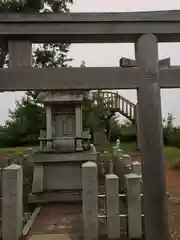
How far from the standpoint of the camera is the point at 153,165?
3.67m

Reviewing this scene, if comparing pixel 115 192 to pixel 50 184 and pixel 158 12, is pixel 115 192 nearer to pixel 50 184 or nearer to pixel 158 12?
pixel 158 12

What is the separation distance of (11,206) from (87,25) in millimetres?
3354

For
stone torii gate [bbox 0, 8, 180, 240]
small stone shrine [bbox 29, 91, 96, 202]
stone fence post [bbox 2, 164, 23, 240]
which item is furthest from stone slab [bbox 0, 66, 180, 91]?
small stone shrine [bbox 29, 91, 96, 202]

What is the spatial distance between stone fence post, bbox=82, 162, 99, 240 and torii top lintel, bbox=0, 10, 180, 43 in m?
2.61

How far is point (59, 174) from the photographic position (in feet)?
29.7

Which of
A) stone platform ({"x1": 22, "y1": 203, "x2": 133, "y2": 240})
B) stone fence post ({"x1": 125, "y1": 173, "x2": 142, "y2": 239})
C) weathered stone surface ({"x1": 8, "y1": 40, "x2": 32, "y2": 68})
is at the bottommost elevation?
stone platform ({"x1": 22, "y1": 203, "x2": 133, "y2": 240})

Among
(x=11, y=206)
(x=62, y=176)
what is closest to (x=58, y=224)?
(x=11, y=206)

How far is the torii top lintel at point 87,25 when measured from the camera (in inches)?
140

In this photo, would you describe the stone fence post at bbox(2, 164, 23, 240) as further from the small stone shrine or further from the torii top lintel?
the small stone shrine

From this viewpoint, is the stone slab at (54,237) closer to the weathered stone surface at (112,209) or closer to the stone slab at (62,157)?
the weathered stone surface at (112,209)

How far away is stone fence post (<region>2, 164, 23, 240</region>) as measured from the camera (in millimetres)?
5262

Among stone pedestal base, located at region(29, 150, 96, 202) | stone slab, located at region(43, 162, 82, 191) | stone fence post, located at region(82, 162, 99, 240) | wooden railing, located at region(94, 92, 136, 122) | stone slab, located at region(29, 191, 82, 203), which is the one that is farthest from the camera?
wooden railing, located at region(94, 92, 136, 122)

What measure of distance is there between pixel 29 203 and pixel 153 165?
5641 mm

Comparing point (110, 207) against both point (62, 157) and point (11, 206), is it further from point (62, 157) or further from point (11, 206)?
point (62, 157)
